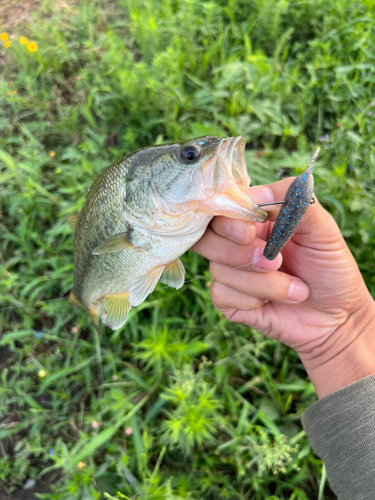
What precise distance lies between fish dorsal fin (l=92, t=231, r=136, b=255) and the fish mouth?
0.52 metres

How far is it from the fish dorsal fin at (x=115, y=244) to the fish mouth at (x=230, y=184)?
1.69ft

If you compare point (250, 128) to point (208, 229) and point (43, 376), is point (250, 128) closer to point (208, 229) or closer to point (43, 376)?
point (208, 229)

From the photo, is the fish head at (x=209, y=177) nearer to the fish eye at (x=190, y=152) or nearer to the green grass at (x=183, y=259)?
the fish eye at (x=190, y=152)

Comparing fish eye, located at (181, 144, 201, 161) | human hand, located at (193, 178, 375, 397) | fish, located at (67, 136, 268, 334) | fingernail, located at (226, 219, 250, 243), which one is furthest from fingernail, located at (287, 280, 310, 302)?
fish eye, located at (181, 144, 201, 161)

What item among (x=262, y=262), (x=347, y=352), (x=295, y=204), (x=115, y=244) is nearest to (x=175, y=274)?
(x=115, y=244)

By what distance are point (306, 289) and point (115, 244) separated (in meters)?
1.12

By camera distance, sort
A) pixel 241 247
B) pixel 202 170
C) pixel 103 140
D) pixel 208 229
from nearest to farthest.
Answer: pixel 202 170, pixel 241 247, pixel 208 229, pixel 103 140

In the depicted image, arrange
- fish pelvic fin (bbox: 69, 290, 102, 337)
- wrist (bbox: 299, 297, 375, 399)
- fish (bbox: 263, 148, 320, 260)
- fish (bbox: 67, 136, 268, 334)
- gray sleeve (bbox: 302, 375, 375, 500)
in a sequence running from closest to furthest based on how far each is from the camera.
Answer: fish (bbox: 263, 148, 320, 260) → fish (bbox: 67, 136, 268, 334) → gray sleeve (bbox: 302, 375, 375, 500) → wrist (bbox: 299, 297, 375, 399) → fish pelvic fin (bbox: 69, 290, 102, 337)

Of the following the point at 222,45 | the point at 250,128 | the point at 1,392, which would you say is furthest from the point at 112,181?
the point at 222,45

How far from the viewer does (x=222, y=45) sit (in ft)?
11.0

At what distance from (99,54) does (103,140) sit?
5.04ft

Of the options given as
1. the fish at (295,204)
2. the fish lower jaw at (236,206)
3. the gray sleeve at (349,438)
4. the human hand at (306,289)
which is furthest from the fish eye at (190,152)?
the gray sleeve at (349,438)

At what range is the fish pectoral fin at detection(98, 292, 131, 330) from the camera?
2104 millimetres

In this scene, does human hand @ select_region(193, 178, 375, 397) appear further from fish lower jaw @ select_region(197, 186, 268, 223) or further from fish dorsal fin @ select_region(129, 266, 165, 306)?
fish dorsal fin @ select_region(129, 266, 165, 306)
